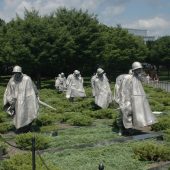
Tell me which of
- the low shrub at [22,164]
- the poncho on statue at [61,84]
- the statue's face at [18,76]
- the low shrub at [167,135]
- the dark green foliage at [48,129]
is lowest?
the dark green foliage at [48,129]

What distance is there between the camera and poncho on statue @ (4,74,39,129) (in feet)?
46.7

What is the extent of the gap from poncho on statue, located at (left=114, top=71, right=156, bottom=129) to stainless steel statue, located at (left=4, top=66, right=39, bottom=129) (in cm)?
260

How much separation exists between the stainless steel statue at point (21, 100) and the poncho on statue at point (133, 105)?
8.54 ft

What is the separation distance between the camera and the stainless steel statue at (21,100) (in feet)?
46.8

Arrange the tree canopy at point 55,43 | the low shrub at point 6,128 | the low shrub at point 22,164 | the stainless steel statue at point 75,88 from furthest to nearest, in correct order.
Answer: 1. the tree canopy at point 55,43
2. the stainless steel statue at point 75,88
3. the low shrub at point 6,128
4. the low shrub at point 22,164

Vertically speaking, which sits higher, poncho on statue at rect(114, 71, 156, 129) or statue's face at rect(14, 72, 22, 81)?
statue's face at rect(14, 72, 22, 81)

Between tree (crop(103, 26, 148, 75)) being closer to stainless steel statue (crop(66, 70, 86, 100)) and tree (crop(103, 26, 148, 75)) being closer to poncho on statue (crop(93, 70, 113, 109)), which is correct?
stainless steel statue (crop(66, 70, 86, 100))

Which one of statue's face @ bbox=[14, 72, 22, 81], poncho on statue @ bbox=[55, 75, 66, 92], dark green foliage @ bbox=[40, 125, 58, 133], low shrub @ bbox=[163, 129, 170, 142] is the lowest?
dark green foliage @ bbox=[40, 125, 58, 133]

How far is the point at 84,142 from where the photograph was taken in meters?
13.0

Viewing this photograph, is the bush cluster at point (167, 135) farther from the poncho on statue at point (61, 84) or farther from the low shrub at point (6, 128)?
the poncho on statue at point (61, 84)

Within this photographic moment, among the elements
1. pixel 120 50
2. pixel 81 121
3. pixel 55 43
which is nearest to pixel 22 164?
pixel 81 121

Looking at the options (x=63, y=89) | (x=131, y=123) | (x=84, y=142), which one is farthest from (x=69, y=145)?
(x=63, y=89)

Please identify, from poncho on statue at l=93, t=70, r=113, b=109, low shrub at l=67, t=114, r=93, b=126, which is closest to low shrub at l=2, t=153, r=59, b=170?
low shrub at l=67, t=114, r=93, b=126

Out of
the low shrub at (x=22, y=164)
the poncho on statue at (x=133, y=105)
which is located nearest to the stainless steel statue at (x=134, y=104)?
the poncho on statue at (x=133, y=105)
